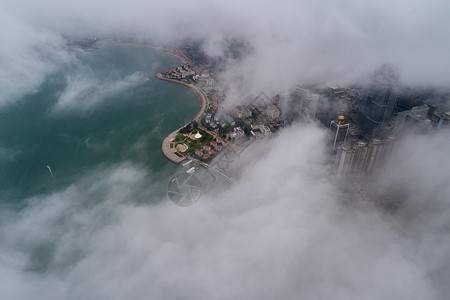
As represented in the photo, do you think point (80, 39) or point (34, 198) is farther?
point (80, 39)

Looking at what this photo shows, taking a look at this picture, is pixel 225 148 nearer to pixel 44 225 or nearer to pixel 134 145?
pixel 134 145

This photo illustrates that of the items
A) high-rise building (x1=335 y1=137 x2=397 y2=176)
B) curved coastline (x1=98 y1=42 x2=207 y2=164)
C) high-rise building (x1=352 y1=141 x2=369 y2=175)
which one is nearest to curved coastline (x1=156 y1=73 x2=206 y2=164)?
curved coastline (x1=98 y1=42 x2=207 y2=164)

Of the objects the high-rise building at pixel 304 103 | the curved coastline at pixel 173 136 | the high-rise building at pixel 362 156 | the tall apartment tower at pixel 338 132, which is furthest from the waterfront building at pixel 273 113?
the high-rise building at pixel 362 156

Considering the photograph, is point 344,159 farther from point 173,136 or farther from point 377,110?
point 173,136

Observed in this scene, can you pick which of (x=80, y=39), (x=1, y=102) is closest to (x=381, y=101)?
(x=1, y=102)

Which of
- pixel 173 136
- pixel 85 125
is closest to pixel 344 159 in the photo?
pixel 173 136

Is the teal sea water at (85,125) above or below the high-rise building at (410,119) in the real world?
below

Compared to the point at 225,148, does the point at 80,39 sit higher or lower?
higher

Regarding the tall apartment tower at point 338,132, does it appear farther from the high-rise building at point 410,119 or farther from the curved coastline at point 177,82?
the curved coastline at point 177,82
